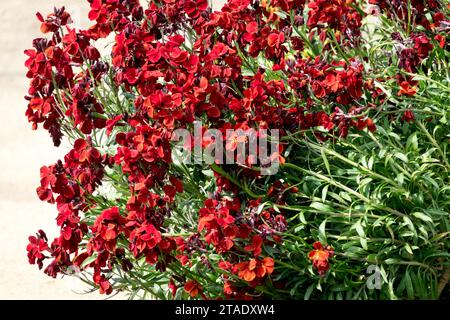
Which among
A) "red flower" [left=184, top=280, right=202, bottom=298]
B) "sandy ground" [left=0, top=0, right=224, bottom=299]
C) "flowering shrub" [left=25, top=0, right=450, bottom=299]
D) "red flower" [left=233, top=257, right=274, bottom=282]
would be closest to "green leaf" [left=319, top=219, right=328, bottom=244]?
"flowering shrub" [left=25, top=0, right=450, bottom=299]

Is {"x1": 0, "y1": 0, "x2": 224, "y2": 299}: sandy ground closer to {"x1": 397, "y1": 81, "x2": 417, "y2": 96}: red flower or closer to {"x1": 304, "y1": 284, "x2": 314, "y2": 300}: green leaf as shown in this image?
{"x1": 304, "y1": 284, "x2": 314, "y2": 300}: green leaf

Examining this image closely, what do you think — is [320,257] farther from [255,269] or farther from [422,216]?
[422,216]

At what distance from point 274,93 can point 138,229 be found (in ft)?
2.20

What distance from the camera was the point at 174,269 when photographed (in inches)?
125

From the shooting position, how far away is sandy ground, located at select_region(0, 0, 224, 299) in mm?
5086

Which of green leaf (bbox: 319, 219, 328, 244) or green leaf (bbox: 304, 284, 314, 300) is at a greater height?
green leaf (bbox: 319, 219, 328, 244)

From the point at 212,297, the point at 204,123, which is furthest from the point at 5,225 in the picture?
the point at 204,123

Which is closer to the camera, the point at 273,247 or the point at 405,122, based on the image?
the point at 273,247

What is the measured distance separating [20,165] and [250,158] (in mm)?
A: 3521

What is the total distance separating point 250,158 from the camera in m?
3.01

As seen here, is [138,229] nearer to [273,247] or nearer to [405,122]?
[273,247]

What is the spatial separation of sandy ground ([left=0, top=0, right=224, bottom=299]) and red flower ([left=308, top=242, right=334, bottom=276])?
6.56 ft

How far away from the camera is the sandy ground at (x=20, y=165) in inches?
200

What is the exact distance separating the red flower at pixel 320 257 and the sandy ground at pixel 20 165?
200 cm
